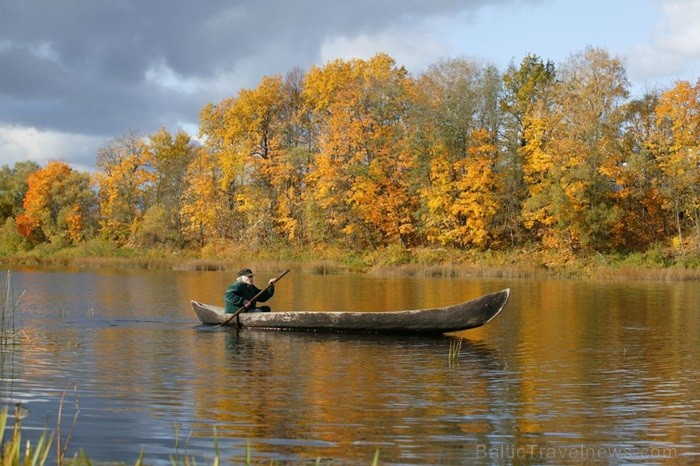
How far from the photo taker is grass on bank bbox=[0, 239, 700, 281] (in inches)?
1652

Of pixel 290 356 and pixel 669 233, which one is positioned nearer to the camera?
pixel 290 356

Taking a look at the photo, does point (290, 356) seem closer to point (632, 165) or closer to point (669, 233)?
point (632, 165)

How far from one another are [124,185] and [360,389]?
5502 cm

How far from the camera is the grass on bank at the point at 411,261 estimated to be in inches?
1652

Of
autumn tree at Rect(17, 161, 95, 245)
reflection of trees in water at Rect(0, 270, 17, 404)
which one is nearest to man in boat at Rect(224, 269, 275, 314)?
reflection of trees in water at Rect(0, 270, 17, 404)

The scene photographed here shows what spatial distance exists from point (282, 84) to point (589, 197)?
22.2m

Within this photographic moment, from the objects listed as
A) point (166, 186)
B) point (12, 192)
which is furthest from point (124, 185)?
point (12, 192)

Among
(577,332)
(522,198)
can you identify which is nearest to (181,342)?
(577,332)

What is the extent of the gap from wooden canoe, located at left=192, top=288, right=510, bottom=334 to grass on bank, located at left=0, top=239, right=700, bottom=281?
935 inches

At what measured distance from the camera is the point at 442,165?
4916 cm

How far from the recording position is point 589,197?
45.4 metres

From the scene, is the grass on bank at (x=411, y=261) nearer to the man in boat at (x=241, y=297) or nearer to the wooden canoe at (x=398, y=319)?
the man in boat at (x=241, y=297)

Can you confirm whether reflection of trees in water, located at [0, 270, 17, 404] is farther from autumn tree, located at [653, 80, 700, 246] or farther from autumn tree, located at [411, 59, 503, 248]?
autumn tree, located at [653, 80, 700, 246]

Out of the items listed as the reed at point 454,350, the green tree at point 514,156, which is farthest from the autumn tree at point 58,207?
the reed at point 454,350
